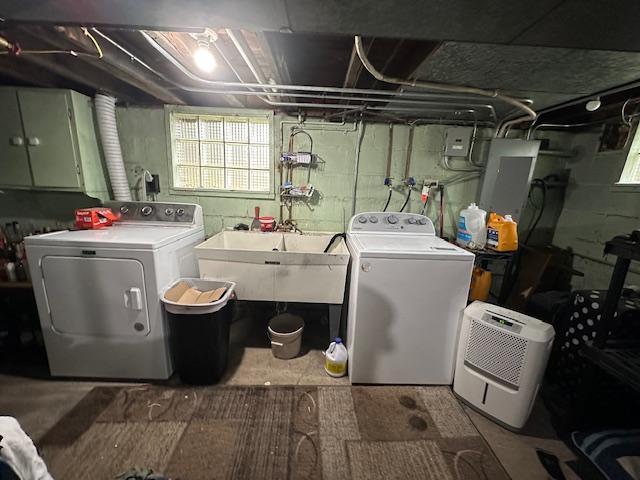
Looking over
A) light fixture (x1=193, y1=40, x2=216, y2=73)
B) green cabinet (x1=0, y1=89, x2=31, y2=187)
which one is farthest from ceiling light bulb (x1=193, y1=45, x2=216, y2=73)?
green cabinet (x1=0, y1=89, x2=31, y2=187)

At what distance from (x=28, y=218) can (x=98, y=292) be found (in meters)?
1.58

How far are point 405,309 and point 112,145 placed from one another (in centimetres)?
276

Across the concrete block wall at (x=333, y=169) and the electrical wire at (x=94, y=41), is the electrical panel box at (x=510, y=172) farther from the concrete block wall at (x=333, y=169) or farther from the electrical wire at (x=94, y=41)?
the electrical wire at (x=94, y=41)

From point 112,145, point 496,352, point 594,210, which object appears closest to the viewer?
point 496,352

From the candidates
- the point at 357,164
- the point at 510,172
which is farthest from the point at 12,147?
the point at 510,172

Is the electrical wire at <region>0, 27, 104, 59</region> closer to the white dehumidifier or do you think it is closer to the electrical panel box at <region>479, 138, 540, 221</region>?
the white dehumidifier

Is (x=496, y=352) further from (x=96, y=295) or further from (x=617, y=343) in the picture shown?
(x=96, y=295)

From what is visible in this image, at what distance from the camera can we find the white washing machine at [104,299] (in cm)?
163

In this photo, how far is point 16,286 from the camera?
191 cm

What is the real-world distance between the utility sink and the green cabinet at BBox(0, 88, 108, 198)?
4.27 ft

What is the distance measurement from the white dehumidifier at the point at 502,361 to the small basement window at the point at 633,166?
5.67 ft

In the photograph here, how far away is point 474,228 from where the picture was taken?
2.19 m

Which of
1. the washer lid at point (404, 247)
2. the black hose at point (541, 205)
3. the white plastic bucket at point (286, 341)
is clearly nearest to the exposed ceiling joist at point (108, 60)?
the washer lid at point (404, 247)

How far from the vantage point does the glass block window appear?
8.04 ft
